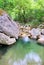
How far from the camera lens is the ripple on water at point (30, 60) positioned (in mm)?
Result: 8385

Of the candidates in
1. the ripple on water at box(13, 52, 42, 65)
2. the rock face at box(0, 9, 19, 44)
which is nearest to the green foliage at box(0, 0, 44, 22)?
the rock face at box(0, 9, 19, 44)

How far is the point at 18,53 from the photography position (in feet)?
33.9

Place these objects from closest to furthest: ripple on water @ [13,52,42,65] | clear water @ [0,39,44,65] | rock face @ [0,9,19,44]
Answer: ripple on water @ [13,52,42,65] → clear water @ [0,39,44,65] → rock face @ [0,9,19,44]

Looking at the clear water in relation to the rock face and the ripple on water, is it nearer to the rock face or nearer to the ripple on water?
the ripple on water

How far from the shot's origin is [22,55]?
10.0 m

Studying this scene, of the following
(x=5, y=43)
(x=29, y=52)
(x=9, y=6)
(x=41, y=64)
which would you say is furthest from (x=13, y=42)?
(x=9, y=6)

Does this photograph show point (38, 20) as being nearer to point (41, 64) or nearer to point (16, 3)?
point (16, 3)

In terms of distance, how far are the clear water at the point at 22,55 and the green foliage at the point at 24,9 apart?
1206cm

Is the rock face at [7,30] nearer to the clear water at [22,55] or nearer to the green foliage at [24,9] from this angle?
the clear water at [22,55]

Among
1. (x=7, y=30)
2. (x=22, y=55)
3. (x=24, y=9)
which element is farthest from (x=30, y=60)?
(x=24, y=9)

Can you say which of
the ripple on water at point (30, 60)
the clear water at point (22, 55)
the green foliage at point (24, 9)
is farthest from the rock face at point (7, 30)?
the green foliage at point (24, 9)

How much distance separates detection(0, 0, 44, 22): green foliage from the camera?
2372cm

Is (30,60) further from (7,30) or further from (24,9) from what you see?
(24,9)

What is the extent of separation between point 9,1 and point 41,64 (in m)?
16.1
